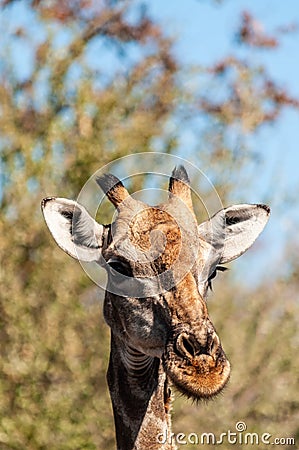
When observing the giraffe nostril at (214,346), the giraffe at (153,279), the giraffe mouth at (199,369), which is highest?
the giraffe at (153,279)

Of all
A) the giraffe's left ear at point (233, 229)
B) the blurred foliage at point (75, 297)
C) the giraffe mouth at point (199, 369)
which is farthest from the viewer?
the blurred foliage at point (75, 297)

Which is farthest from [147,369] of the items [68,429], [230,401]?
[230,401]

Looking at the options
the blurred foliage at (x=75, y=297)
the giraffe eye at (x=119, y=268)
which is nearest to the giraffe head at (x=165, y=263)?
the giraffe eye at (x=119, y=268)

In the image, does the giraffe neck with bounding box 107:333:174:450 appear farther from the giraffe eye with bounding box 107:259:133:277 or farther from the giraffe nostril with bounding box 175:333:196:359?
the giraffe nostril with bounding box 175:333:196:359

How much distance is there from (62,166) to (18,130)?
27.7 inches

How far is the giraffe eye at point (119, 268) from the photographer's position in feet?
17.8

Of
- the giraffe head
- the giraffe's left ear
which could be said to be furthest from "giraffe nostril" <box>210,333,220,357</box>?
the giraffe's left ear

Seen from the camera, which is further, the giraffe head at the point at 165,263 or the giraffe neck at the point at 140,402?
the giraffe neck at the point at 140,402

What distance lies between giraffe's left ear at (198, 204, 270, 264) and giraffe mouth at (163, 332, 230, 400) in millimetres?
986

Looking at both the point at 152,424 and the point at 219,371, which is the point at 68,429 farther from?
the point at 219,371

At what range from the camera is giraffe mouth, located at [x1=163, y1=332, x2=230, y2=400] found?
4.76 meters

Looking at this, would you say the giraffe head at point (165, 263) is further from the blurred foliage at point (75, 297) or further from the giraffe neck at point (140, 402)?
the blurred foliage at point (75, 297)

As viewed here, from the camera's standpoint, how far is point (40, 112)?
1193 cm

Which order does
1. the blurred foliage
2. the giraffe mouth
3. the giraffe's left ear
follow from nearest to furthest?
1. the giraffe mouth
2. the giraffe's left ear
3. the blurred foliage
